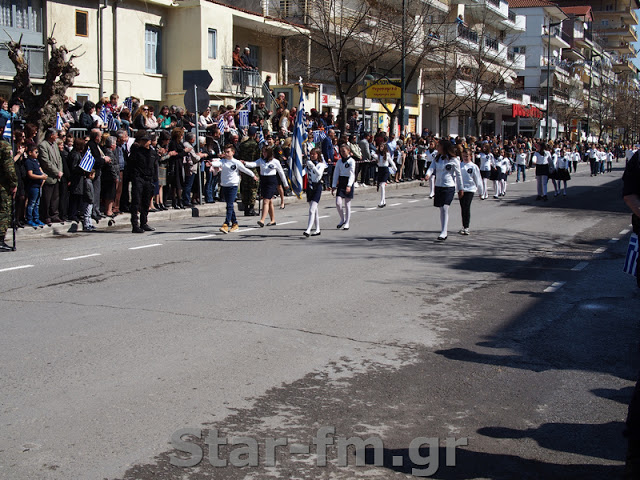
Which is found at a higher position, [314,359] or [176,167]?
[176,167]

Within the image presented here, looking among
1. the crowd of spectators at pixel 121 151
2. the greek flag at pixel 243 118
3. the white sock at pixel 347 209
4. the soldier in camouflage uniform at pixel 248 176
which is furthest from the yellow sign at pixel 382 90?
the white sock at pixel 347 209

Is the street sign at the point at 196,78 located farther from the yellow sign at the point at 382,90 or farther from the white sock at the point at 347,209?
the yellow sign at the point at 382,90

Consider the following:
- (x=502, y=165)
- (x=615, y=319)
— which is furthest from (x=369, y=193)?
(x=615, y=319)

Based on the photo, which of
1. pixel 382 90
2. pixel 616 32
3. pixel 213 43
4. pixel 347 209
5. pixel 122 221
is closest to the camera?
pixel 347 209

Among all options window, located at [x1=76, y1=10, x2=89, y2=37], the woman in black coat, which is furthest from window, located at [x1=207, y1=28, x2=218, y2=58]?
the woman in black coat

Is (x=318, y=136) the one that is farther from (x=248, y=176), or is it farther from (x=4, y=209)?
(x=4, y=209)

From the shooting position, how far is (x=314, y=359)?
651 cm

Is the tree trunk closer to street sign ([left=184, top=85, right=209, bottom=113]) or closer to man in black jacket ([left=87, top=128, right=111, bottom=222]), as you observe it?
man in black jacket ([left=87, top=128, right=111, bottom=222])

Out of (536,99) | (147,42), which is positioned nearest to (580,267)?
(147,42)

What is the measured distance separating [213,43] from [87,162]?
1715 cm

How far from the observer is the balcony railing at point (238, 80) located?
103 feet

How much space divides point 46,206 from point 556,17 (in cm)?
8204

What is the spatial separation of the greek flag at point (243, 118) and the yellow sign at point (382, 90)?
9.38 m

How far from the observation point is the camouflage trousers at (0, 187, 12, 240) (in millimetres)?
12117
